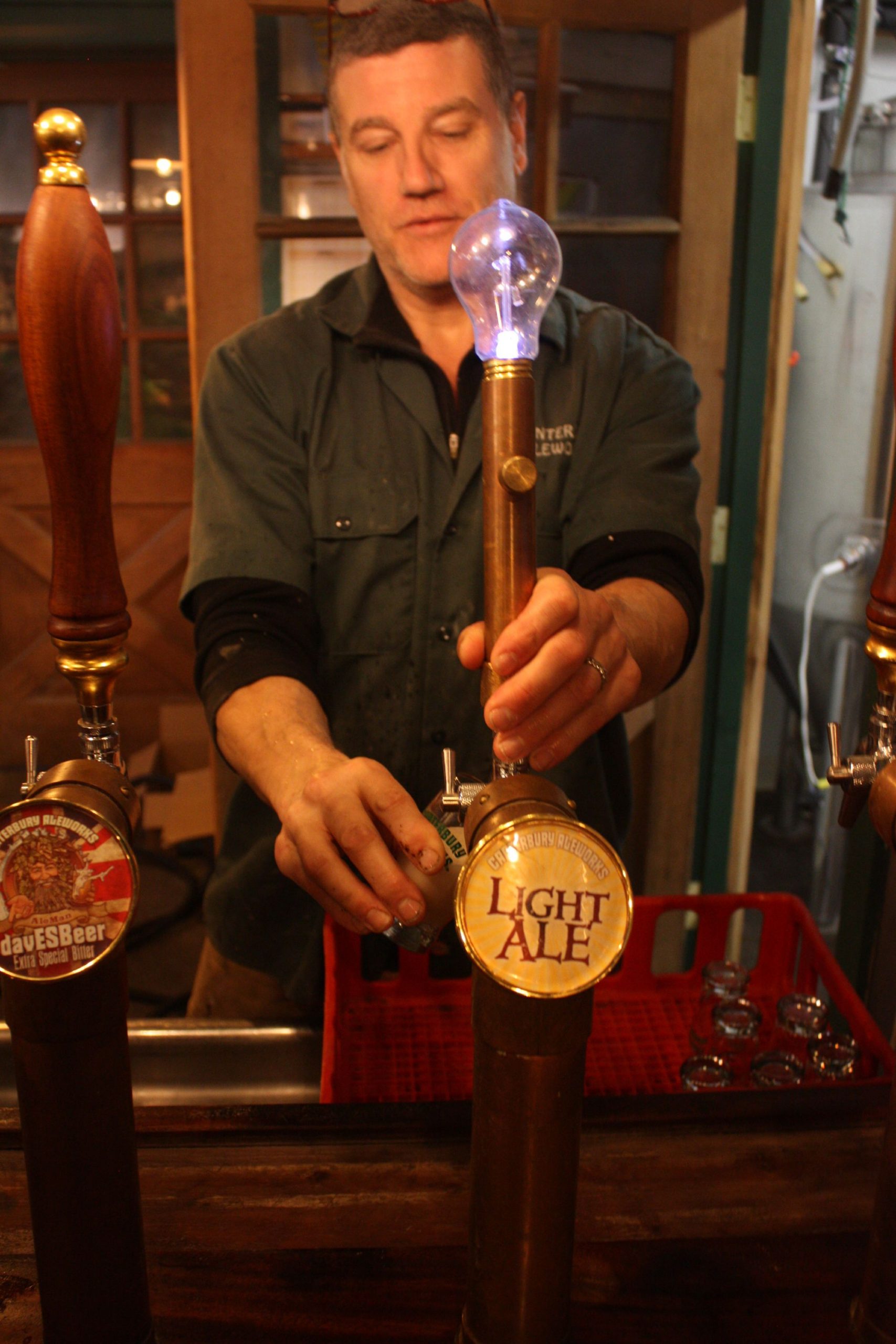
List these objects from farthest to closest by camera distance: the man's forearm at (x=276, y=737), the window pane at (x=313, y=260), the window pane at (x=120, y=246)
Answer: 1. the window pane at (x=120, y=246)
2. the window pane at (x=313, y=260)
3. the man's forearm at (x=276, y=737)

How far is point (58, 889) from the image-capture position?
1.47ft

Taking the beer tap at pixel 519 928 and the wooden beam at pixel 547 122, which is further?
the wooden beam at pixel 547 122

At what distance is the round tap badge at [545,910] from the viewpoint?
17.2 inches

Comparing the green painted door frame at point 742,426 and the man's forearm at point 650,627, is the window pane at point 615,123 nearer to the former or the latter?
the green painted door frame at point 742,426

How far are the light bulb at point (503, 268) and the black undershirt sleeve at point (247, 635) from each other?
0.51 meters

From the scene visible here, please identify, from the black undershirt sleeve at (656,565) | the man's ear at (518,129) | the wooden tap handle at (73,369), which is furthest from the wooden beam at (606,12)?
the wooden tap handle at (73,369)

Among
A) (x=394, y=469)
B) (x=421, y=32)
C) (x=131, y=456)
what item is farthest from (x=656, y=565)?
(x=131, y=456)

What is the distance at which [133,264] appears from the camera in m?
3.02

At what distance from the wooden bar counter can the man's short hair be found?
37.9 inches

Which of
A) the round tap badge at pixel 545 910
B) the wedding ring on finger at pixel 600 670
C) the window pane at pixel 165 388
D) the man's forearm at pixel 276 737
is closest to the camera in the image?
the round tap badge at pixel 545 910

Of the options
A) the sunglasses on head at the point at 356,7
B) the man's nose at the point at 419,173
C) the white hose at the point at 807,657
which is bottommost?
the white hose at the point at 807,657

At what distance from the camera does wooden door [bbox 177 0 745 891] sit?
151cm

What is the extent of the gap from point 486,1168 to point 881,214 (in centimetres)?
249

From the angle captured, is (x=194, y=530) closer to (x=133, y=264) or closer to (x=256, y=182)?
(x=256, y=182)
